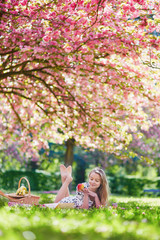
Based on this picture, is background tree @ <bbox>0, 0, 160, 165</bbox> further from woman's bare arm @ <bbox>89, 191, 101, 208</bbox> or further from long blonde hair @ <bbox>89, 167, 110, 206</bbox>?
woman's bare arm @ <bbox>89, 191, 101, 208</bbox>

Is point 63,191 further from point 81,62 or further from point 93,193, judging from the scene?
point 81,62

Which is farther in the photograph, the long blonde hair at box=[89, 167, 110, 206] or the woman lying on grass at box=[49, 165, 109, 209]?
the long blonde hair at box=[89, 167, 110, 206]

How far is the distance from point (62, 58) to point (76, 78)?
2.15 m

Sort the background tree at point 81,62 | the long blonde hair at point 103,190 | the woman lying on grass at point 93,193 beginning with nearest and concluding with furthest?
1. the woman lying on grass at point 93,193
2. the long blonde hair at point 103,190
3. the background tree at point 81,62

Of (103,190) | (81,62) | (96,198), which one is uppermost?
(81,62)

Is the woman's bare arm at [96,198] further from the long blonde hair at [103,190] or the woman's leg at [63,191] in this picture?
the woman's leg at [63,191]

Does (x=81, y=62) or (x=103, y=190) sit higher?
(x=81, y=62)

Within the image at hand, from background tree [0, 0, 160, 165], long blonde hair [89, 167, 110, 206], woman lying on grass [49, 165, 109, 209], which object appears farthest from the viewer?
background tree [0, 0, 160, 165]

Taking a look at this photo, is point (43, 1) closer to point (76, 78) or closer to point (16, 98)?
point (76, 78)

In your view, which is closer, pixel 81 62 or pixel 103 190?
pixel 103 190

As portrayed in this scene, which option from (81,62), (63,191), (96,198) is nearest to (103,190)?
(96,198)

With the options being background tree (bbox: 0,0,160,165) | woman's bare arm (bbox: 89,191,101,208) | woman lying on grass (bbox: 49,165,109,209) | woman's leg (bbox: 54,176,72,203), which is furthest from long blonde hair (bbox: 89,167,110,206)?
background tree (bbox: 0,0,160,165)

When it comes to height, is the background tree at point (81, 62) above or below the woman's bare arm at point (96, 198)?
above

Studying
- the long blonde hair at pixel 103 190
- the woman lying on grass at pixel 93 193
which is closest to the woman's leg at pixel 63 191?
the woman lying on grass at pixel 93 193
